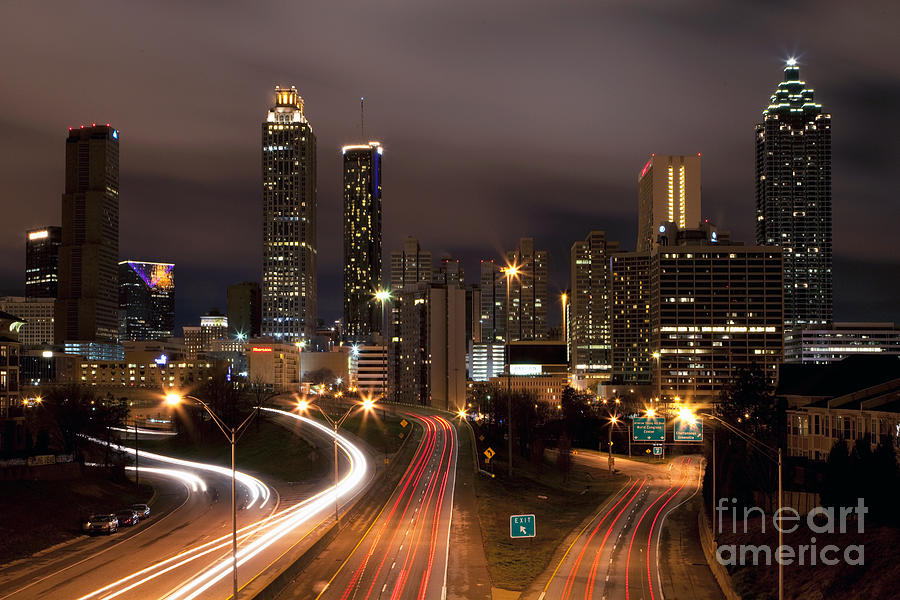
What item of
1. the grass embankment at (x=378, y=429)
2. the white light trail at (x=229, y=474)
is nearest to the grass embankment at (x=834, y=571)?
the white light trail at (x=229, y=474)

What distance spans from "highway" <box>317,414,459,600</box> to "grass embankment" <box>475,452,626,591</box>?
3.21m

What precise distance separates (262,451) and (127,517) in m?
51.4

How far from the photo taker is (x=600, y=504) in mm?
78875

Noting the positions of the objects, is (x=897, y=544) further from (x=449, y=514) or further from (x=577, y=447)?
(x=577, y=447)

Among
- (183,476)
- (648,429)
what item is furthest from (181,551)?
(648,429)

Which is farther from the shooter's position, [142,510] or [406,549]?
[142,510]

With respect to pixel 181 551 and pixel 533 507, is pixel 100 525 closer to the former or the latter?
pixel 181 551

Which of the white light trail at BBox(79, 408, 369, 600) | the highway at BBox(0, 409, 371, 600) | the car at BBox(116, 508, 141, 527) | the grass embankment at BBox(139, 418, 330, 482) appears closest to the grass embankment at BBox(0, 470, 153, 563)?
the highway at BBox(0, 409, 371, 600)

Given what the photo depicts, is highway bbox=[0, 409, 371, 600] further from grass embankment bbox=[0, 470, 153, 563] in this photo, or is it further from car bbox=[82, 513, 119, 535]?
grass embankment bbox=[0, 470, 153, 563]

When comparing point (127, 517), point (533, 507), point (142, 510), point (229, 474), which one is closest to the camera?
point (127, 517)

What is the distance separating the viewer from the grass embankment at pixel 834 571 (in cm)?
3625

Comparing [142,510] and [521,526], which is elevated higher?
[521,526]

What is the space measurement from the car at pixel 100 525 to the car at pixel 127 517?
5.53 feet

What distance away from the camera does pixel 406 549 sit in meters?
50.6
